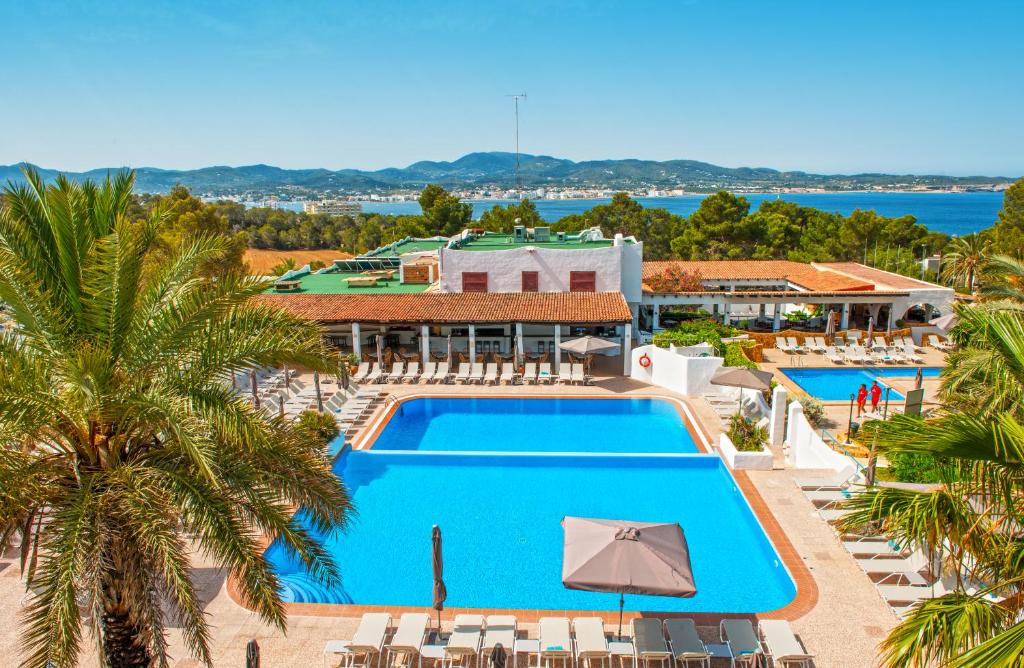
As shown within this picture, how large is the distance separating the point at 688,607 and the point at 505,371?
13.4 m

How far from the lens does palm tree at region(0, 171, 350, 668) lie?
5.64 meters

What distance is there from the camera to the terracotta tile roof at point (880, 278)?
30.1 m

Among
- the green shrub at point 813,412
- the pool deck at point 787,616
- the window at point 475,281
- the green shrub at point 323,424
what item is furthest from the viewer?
the window at point 475,281

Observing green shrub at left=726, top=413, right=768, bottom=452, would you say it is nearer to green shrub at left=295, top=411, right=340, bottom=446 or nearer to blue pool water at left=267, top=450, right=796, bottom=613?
blue pool water at left=267, top=450, right=796, bottom=613

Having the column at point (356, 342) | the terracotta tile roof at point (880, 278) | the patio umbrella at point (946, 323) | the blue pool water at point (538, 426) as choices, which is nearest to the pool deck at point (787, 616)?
the blue pool water at point (538, 426)

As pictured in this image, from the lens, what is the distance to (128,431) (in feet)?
20.9

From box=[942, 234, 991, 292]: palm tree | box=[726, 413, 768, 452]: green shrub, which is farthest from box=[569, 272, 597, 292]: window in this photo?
box=[942, 234, 991, 292]: palm tree

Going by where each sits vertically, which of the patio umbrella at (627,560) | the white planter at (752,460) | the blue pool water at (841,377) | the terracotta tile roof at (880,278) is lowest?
the blue pool water at (841,377)

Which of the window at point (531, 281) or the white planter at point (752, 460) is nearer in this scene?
the white planter at point (752, 460)

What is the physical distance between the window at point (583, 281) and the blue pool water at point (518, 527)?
39.3 ft

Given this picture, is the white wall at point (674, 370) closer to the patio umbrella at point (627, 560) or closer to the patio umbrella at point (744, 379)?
the patio umbrella at point (744, 379)

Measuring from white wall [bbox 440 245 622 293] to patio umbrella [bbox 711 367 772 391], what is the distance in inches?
372

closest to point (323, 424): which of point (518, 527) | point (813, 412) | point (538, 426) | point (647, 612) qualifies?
point (518, 527)

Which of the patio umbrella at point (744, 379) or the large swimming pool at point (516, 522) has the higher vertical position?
the patio umbrella at point (744, 379)
